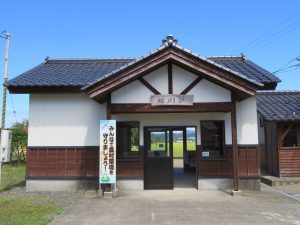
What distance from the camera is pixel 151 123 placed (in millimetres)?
11531

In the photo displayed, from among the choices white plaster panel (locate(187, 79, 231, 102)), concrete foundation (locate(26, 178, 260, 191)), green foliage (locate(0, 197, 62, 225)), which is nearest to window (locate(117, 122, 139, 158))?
concrete foundation (locate(26, 178, 260, 191))

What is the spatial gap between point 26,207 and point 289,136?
36.6ft

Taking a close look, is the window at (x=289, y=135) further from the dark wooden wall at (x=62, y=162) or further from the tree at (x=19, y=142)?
the tree at (x=19, y=142)

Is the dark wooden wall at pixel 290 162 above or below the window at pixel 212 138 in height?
below

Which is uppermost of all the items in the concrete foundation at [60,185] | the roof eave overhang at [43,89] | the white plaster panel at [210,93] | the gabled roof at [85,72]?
the gabled roof at [85,72]

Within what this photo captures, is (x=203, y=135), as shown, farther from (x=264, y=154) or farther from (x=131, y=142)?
(x=264, y=154)

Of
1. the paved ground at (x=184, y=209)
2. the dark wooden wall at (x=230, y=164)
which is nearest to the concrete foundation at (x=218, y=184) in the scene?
the dark wooden wall at (x=230, y=164)

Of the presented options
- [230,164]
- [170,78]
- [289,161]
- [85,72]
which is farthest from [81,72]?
[289,161]

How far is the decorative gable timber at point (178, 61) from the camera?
Result: 9.96m

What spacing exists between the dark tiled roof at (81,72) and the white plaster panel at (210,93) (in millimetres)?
787

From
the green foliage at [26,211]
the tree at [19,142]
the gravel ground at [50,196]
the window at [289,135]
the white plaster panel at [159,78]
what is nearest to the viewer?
the green foliage at [26,211]

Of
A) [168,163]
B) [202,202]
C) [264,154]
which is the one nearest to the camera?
→ [202,202]

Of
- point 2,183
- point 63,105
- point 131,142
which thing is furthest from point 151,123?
point 2,183

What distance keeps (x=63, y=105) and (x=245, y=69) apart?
7109 mm
